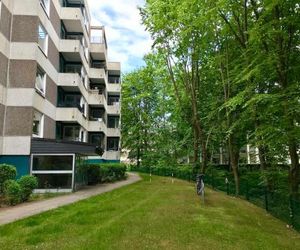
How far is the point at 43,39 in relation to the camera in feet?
87.6

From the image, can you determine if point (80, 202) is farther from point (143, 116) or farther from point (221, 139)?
point (143, 116)

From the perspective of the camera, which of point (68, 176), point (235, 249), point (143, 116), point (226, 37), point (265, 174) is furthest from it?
point (143, 116)

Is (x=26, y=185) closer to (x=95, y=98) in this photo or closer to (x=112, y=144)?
(x=95, y=98)

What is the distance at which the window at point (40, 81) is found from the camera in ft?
83.3

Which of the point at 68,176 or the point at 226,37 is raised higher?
the point at 226,37

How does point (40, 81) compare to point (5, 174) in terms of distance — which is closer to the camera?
point (5, 174)

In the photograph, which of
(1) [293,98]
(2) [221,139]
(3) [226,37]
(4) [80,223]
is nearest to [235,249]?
(4) [80,223]

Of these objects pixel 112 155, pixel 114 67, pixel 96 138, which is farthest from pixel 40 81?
pixel 114 67

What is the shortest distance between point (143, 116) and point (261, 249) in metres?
51.8

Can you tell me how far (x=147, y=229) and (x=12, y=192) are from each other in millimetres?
8478

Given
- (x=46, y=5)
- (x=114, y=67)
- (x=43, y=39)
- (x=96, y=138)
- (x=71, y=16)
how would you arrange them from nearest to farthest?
(x=43, y=39) < (x=46, y=5) < (x=71, y=16) < (x=96, y=138) < (x=114, y=67)

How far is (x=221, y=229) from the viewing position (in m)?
12.1

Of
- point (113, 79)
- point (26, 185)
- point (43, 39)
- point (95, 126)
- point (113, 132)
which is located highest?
point (113, 79)

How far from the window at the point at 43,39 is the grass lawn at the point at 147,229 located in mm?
13431
